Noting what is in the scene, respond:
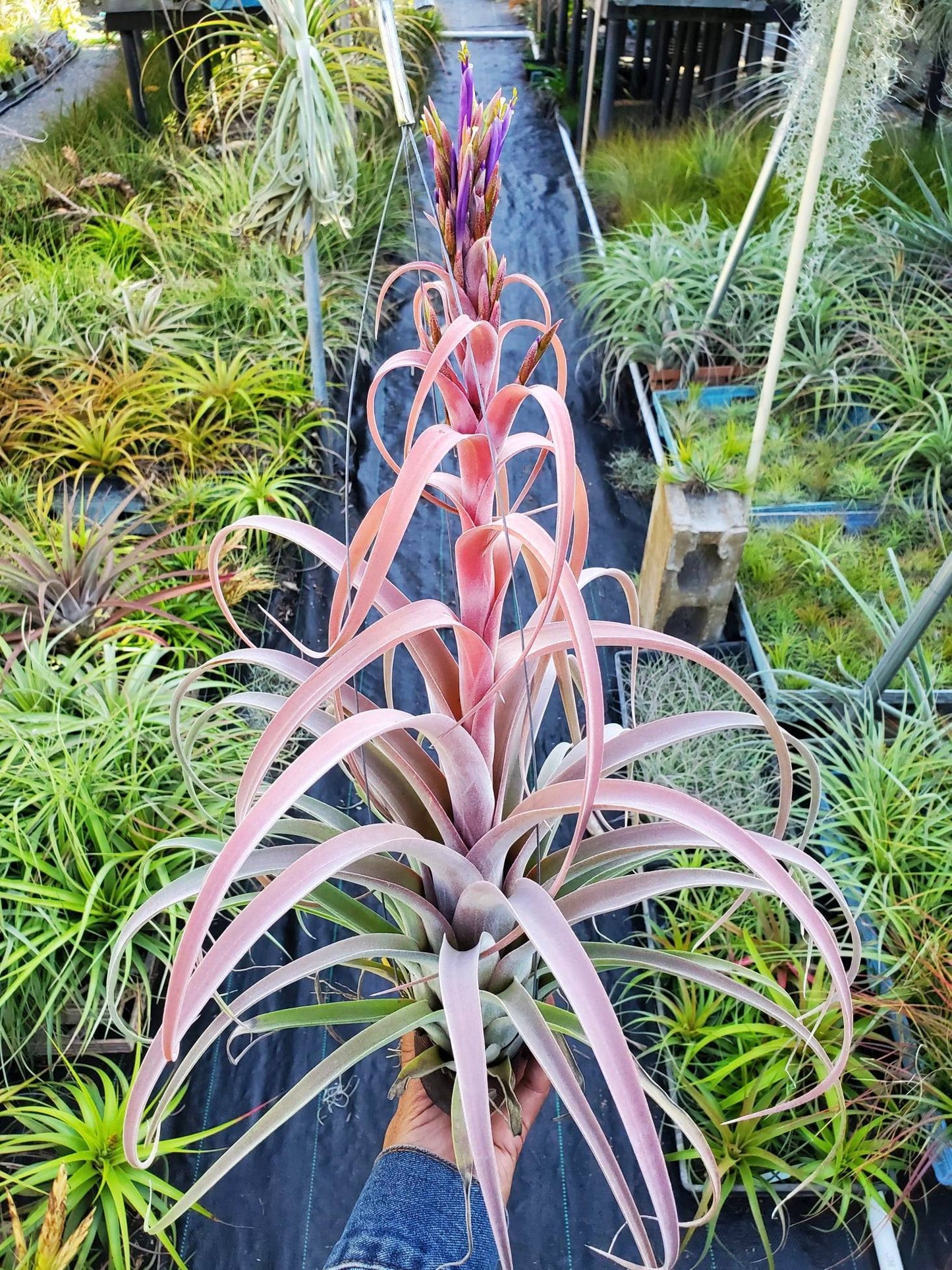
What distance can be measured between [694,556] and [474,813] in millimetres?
1286

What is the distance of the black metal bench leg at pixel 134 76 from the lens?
371cm

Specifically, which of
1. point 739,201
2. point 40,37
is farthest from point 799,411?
point 40,37

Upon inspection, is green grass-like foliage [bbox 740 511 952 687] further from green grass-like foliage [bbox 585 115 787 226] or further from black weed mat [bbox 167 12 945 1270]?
green grass-like foliage [bbox 585 115 787 226]

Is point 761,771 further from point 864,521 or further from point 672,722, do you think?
point 672,722

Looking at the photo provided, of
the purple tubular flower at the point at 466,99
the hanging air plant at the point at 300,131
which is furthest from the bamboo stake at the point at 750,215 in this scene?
the purple tubular flower at the point at 466,99

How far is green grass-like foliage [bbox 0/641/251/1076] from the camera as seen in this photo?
54.6 inches

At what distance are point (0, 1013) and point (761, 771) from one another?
1.49 metres

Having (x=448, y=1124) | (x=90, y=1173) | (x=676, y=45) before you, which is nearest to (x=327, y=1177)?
(x=90, y=1173)

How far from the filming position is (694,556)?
1939 millimetres

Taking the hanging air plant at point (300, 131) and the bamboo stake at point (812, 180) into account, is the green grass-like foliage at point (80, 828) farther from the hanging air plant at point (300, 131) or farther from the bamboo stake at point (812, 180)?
the bamboo stake at point (812, 180)

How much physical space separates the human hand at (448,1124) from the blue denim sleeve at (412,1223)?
0.02 m

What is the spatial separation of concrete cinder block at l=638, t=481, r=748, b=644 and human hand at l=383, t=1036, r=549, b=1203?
1208 mm

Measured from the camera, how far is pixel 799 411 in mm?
2592

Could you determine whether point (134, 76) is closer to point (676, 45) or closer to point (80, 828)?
point (676, 45)
